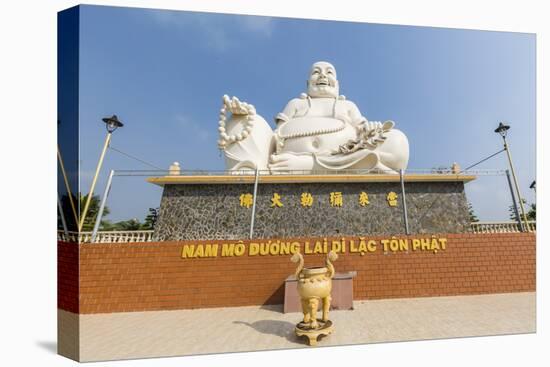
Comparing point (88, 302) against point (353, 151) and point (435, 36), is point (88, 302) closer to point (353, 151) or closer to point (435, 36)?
point (353, 151)

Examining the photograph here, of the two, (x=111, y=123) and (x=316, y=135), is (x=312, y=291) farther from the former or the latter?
(x=316, y=135)

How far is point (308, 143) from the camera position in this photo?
835 centimetres

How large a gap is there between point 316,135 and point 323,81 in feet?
4.00

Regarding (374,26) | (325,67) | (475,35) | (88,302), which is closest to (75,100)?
(88,302)

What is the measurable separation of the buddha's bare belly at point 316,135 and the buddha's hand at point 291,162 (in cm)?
21

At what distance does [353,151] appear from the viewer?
8.13 m

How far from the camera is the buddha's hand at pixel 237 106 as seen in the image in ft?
25.9

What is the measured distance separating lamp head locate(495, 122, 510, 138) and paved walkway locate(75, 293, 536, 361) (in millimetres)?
2365

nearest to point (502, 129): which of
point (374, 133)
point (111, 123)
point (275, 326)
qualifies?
point (374, 133)

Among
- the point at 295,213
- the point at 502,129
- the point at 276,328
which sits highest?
the point at 502,129

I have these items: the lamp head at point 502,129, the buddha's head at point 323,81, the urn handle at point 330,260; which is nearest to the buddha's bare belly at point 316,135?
the buddha's head at point 323,81

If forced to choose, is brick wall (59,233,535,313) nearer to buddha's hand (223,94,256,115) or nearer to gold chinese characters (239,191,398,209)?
gold chinese characters (239,191,398,209)

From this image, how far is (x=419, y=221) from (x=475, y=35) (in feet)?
9.10

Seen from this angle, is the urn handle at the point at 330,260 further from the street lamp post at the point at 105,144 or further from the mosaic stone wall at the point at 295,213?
the street lamp post at the point at 105,144
